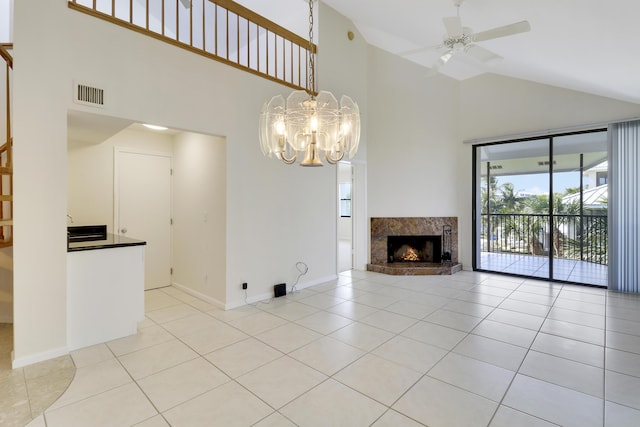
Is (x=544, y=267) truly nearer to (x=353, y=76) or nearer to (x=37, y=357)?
(x=353, y=76)

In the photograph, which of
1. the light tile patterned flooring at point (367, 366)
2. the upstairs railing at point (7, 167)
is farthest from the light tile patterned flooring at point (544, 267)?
the upstairs railing at point (7, 167)

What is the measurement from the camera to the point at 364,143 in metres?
6.09

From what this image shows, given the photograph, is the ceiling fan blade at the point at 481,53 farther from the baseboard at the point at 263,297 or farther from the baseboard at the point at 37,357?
the baseboard at the point at 37,357

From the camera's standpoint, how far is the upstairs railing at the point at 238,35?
392 cm

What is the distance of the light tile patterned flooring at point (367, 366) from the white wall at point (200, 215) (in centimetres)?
50

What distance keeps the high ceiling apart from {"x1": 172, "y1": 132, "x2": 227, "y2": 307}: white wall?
291 cm

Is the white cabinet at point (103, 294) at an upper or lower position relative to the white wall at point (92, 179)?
lower

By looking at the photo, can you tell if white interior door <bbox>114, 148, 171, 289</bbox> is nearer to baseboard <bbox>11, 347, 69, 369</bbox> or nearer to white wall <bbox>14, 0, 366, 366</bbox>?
white wall <bbox>14, 0, 366, 366</bbox>

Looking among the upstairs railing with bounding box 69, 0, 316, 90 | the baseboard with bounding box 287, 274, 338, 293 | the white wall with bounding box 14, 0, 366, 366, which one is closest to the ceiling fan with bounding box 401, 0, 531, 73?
the upstairs railing with bounding box 69, 0, 316, 90

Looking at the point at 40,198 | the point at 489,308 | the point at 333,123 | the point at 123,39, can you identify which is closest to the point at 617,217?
the point at 489,308

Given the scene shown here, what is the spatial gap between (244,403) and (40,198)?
7.95 ft

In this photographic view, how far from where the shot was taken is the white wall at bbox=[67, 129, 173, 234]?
13.6 ft

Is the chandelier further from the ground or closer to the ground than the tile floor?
further from the ground

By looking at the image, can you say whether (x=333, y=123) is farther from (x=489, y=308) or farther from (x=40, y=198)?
(x=489, y=308)
